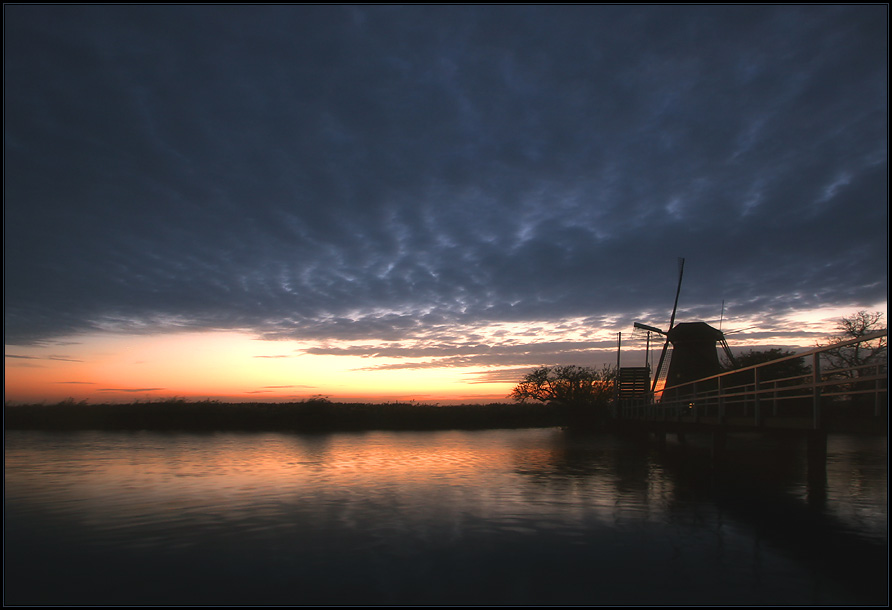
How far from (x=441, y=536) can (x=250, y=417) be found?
144 ft

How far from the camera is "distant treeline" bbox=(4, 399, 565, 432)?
46469mm

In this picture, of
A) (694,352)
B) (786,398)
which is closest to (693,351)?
(694,352)

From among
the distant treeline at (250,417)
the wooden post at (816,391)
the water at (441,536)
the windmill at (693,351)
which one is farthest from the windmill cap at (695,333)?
the wooden post at (816,391)

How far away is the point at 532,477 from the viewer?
17.5m

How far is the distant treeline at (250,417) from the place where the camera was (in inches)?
1829

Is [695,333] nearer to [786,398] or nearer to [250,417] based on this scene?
[786,398]

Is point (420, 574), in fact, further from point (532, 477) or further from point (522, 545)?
point (532, 477)

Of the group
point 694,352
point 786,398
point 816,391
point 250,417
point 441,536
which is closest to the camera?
point 441,536

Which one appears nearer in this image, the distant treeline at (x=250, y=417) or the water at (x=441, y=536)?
the water at (x=441, y=536)

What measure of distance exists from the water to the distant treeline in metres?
29.8

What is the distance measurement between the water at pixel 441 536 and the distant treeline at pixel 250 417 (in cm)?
2984

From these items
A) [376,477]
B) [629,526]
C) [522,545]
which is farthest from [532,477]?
[522,545]

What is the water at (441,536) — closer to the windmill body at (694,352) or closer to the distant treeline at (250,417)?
the windmill body at (694,352)

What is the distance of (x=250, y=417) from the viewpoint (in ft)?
163
